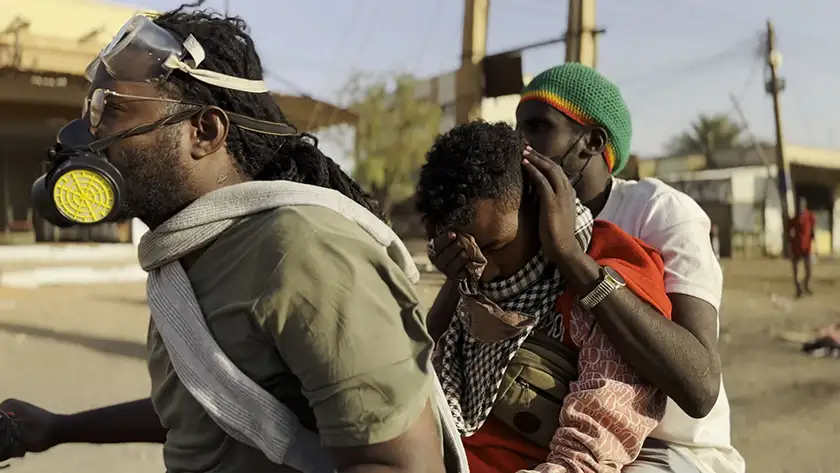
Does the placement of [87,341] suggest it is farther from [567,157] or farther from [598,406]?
[598,406]

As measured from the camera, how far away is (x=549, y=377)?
5.83 feet

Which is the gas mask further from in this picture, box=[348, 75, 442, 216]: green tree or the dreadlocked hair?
box=[348, 75, 442, 216]: green tree

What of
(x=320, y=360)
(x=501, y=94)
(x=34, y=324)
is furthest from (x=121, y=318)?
(x=320, y=360)

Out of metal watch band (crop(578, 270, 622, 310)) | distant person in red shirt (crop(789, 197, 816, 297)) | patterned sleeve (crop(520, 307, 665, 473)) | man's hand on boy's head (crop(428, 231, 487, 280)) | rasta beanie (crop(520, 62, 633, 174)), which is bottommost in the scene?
distant person in red shirt (crop(789, 197, 816, 297))

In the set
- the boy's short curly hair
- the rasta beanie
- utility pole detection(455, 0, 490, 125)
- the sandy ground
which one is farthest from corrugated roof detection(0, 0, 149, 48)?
the boy's short curly hair

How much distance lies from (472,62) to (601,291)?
7.57 m

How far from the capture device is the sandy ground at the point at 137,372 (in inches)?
202

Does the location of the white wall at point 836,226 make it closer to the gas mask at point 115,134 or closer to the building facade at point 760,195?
the building facade at point 760,195

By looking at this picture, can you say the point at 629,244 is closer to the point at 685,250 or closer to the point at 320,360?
the point at 685,250

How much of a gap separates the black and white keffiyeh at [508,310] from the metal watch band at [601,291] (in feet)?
0.39

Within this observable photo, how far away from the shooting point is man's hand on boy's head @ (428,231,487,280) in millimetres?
1778

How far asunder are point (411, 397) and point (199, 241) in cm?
40

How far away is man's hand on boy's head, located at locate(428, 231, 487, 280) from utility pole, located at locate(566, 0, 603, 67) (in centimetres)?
714

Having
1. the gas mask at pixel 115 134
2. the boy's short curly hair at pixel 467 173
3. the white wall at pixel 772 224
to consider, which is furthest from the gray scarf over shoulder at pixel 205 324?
the white wall at pixel 772 224
